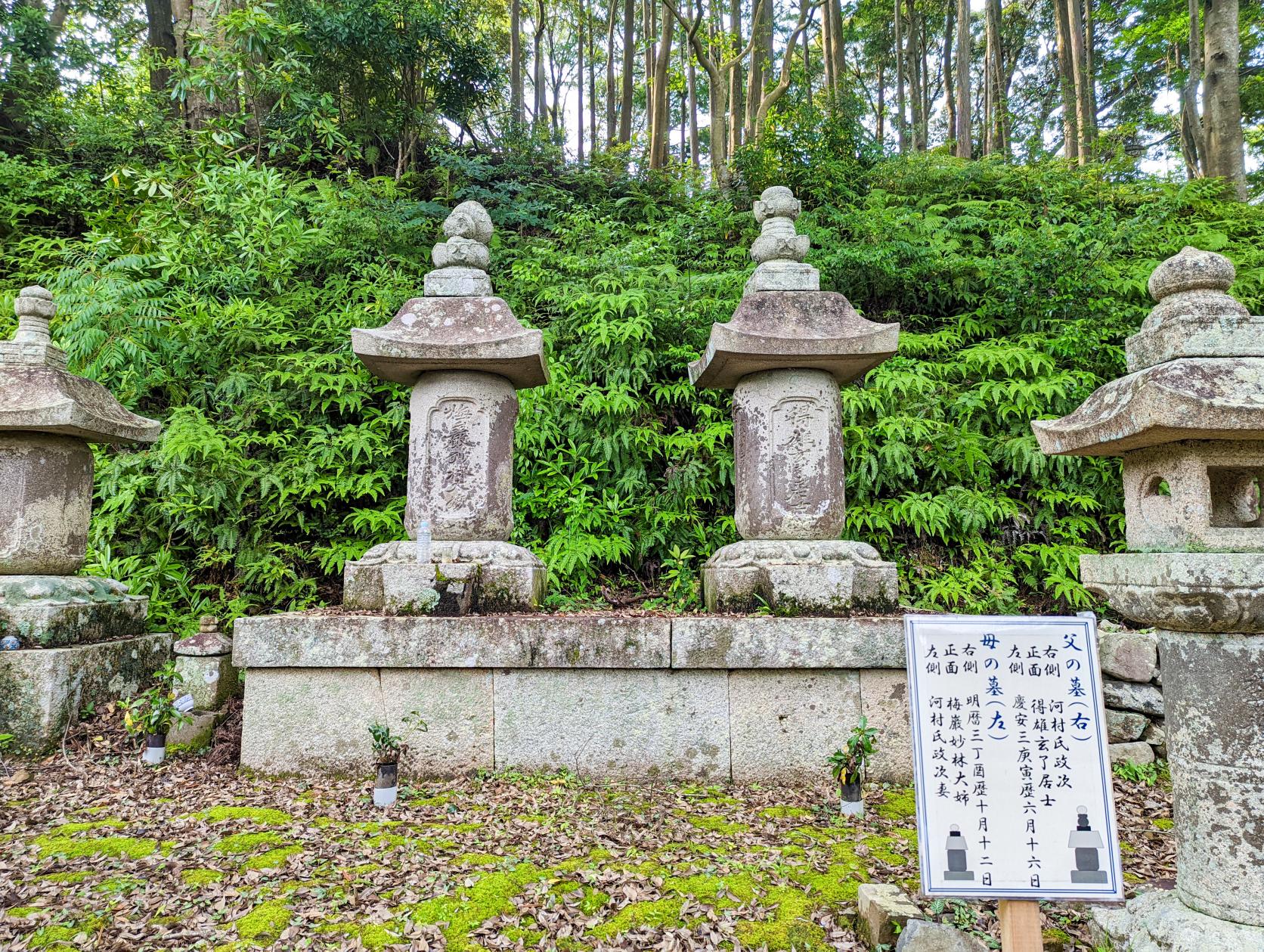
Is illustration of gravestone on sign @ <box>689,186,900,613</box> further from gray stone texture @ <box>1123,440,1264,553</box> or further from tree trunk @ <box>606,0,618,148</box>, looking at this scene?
tree trunk @ <box>606,0,618,148</box>

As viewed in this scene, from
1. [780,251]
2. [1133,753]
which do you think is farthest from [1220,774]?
[780,251]

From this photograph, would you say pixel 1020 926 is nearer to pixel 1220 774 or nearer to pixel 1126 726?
pixel 1220 774

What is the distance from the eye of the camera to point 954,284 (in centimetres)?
857

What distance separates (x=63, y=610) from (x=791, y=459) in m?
4.75

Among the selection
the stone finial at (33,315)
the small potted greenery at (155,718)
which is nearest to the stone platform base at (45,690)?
the small potted greenery at (155,718)

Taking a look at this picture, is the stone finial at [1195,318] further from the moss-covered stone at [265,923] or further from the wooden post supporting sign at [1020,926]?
the moss-covered stone at [265,923]

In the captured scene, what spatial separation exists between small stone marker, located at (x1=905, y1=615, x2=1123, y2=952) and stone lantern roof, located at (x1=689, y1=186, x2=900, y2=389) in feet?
8.75

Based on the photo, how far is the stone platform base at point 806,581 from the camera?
457 centimetres

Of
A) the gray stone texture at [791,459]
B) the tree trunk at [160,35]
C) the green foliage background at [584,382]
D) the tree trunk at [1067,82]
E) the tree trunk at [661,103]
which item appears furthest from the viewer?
the tree trunk at [1067,82]

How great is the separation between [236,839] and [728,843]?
2257 millimetres

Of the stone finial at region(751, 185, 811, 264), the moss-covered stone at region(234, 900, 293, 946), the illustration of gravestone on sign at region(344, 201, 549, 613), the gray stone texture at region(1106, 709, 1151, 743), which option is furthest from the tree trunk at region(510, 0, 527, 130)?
the moss-covered stone at region(234, 900, 293, 946)

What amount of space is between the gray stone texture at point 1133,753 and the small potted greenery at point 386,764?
4210 mm

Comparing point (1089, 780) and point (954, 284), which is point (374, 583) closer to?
point (1089, 780)

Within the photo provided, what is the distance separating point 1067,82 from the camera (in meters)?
15.0
